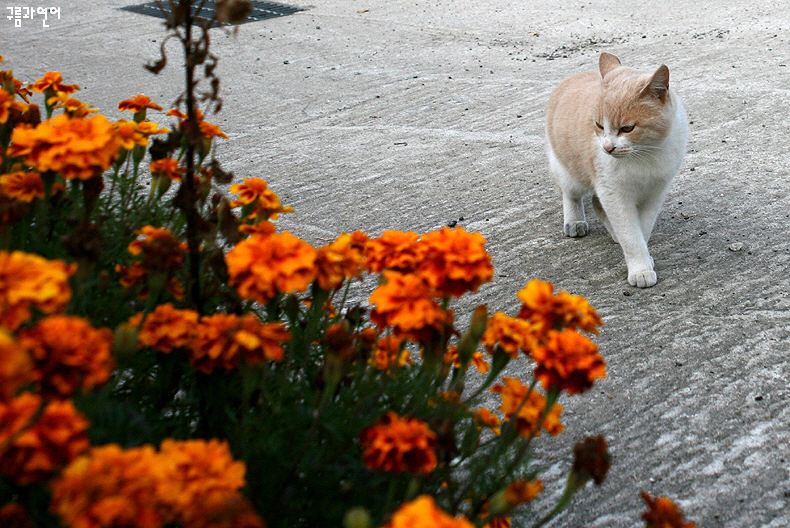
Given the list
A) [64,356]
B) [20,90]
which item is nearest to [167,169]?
[20,90]

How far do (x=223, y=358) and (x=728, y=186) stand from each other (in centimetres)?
293

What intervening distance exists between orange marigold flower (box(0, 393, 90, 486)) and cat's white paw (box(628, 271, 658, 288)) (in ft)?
7.33

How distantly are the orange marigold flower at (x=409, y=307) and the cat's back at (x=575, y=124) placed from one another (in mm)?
1966

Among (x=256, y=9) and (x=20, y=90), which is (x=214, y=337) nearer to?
(x=20, y=90)

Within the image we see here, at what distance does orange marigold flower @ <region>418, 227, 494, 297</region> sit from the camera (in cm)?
105

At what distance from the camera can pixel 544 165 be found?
3818mm

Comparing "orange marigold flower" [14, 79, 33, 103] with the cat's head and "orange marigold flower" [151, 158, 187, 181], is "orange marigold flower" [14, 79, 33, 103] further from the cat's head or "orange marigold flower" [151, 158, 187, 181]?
the cat's head

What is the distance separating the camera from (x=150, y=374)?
1446mm

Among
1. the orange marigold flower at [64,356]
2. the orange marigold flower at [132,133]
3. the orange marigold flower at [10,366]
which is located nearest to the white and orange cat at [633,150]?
the orange marigold flower at [132,133]

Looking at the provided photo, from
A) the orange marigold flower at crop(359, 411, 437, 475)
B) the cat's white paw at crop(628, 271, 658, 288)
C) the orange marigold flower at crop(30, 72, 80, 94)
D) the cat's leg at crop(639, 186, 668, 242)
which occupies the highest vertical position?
the orange marigold flower at crop(30, 72, 80, 94)

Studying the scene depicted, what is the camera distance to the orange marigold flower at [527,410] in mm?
1188

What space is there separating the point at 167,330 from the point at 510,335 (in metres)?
0.49

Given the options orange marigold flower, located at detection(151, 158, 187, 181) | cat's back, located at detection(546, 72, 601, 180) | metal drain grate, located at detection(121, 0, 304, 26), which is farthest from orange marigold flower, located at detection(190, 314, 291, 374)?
metal drain grate, located at detection(121, 0, 304, 26)

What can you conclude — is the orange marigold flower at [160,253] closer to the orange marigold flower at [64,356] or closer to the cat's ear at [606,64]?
the orange marigold flower at [64,356]
